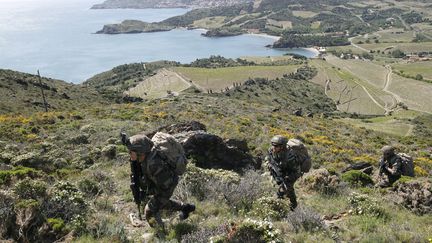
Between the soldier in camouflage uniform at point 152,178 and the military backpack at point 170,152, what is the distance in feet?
0.26

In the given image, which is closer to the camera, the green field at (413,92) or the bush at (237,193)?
the bush at (237,193)

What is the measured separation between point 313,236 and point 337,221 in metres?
1.64

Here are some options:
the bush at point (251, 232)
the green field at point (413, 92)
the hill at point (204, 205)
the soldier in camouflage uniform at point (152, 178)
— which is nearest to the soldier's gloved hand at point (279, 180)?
the hill at point (204, 205)

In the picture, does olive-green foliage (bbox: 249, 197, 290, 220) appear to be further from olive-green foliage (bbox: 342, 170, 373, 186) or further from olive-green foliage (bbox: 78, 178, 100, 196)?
olive-green foliage (bbox: 342, 170, 373, 186)

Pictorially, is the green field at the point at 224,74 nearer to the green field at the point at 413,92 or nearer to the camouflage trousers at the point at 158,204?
the green field at the point at 413,92

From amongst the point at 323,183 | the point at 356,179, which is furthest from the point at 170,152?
the point at 356,179

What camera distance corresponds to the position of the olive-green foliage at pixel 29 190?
25.1ft

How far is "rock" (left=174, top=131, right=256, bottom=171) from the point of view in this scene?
42.5ft

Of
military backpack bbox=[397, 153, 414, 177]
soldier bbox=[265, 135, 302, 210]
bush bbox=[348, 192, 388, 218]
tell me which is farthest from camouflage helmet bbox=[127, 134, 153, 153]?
military backpack bbox=[397, 153, 414, 177]

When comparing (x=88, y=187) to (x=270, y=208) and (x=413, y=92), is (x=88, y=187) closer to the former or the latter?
(x=270, y=208)

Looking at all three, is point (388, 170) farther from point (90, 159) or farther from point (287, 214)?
point (90, 159)

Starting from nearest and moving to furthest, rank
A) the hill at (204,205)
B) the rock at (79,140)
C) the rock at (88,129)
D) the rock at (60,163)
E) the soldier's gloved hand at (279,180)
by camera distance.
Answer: the hill at (204,205), the soldier's gloved hand at (279,180), the rock at (60,163), the rock at (79,140), the rock at (88,129)

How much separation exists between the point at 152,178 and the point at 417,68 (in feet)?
581

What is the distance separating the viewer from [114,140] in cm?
1708
